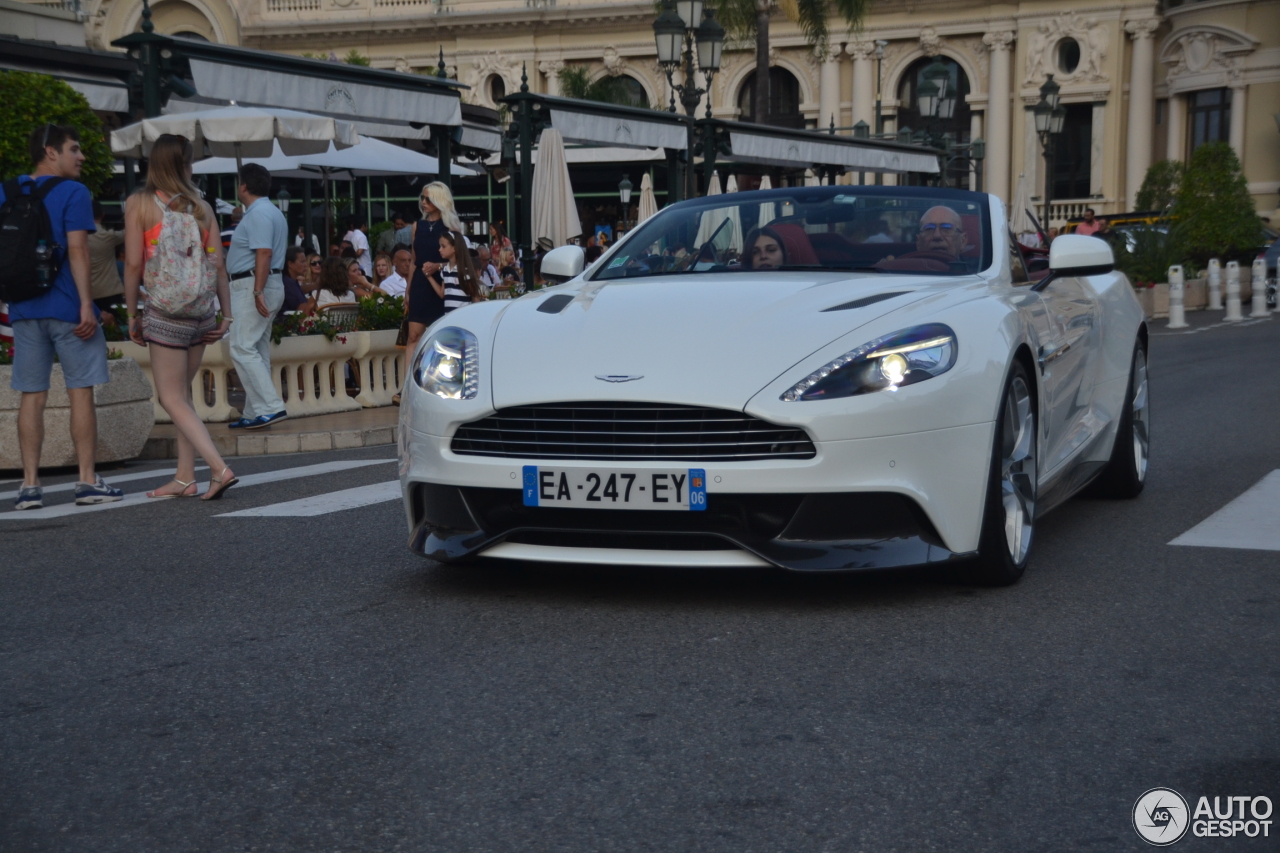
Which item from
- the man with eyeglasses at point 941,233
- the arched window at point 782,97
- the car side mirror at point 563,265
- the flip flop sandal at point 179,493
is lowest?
the flip flop sandal at point 179,493

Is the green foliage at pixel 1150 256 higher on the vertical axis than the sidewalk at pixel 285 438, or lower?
higher

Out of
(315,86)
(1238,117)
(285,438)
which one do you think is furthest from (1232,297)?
(1238,117)

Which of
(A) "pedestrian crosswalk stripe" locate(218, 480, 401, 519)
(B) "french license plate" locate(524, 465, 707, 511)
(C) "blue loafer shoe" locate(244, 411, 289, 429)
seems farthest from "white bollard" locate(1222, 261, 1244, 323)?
(B) "french license plate" locate(524, 465, 707, 511)

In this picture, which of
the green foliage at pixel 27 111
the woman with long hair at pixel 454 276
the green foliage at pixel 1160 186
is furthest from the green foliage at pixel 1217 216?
the green foliage at pixel 27 111

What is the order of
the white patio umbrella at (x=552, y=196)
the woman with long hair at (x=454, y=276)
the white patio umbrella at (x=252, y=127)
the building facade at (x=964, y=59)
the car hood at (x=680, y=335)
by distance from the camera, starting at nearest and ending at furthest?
the car hood at (x=680, y=335) < the woman with long hair at (x=454, y=276) < the white patio umbrella at (x=252, y=127) < the white patio umbrella at (x=552, y=196) < the building facade at (x=964, y=59)

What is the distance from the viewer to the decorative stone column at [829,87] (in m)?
65.2

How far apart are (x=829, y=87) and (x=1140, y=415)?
197 ft

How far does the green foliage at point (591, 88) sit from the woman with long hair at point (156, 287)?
177ft

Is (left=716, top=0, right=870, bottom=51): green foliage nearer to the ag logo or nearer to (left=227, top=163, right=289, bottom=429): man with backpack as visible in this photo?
(left=227, top=163, right=289, bottom=429): man with backpack

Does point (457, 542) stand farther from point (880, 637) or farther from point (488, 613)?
point (880, 637)

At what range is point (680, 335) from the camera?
4.74 m

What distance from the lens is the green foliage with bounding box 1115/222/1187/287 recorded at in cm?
2933

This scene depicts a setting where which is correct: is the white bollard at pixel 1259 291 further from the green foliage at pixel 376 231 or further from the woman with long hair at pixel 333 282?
the woman with long hair at pixel 333 282

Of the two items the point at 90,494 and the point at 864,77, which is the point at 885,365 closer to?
the point at 90,494
